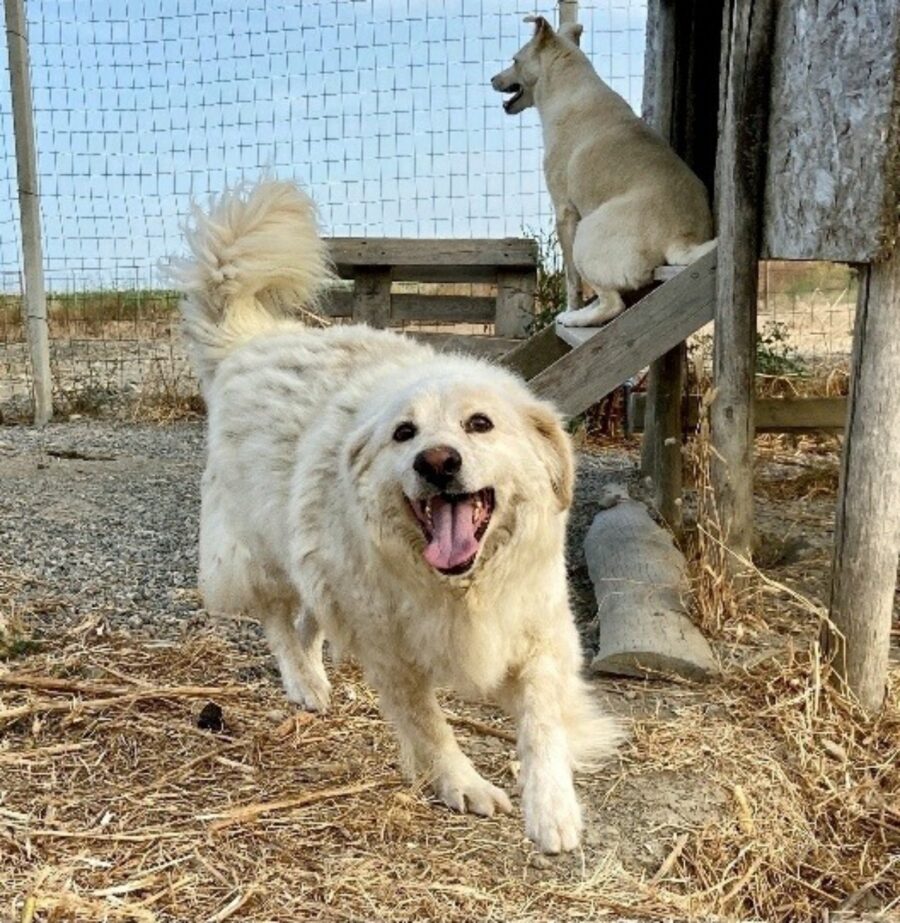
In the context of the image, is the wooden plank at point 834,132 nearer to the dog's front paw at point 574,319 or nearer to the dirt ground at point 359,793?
the dirt ground at point 359,793

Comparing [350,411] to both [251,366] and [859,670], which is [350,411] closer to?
[251,366]

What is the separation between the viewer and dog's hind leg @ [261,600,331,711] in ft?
11.9

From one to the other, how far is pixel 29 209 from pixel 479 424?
7120 mm

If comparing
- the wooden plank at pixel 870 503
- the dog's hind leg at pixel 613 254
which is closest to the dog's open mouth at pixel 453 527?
the wooden plank at pixel 870 503

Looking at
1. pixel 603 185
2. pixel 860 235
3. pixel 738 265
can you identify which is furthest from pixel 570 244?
pixel 860 235

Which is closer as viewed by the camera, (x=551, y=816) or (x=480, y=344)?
(x=551, y=816)

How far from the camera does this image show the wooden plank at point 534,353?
19.1 ft

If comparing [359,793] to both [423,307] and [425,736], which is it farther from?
[423,307]

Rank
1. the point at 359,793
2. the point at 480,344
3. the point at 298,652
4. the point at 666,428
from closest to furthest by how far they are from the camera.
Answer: the point at 359,793, the point at 298,652, the point at 666,428, the point at 480,344

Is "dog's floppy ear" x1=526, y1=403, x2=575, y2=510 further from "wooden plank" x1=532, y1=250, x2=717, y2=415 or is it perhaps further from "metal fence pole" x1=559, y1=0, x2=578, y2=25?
"metal fence pole" x1=559, y1=0, x2=578, y2=25

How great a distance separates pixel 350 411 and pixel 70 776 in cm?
125

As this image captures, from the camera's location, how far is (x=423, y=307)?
8820mm

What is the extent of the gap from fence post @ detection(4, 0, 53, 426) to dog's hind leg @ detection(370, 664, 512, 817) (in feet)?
22.1

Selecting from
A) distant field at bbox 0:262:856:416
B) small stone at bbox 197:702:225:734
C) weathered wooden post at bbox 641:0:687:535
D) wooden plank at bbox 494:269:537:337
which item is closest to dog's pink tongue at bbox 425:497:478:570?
small stone at bbox 197:702:225:734
